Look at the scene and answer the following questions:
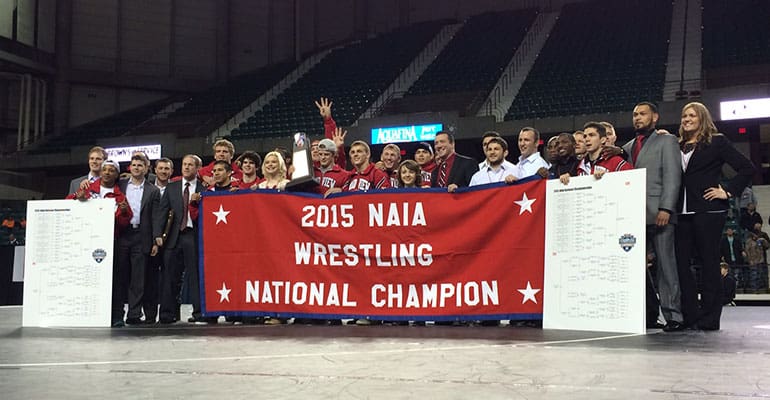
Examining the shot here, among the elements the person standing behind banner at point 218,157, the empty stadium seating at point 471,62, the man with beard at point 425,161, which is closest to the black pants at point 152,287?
the person standing behind banner at point 218,157

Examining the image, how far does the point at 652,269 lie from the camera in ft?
20.8

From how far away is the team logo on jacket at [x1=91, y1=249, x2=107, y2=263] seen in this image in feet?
22.0

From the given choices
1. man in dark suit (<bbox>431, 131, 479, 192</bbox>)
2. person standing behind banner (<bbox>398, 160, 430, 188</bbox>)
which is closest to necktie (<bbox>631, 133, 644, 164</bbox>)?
man in dark suit (<bbox>431, 131, 479, 192</bbox>)

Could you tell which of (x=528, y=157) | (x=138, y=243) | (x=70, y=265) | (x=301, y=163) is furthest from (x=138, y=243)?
(x=528, y=157)

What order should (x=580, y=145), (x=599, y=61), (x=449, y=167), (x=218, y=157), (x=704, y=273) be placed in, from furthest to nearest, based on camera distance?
(x=599, y=61)
(x=218, y=157)
(x=449, y=167)
(x=580, y=145)
(x=704, y=273)

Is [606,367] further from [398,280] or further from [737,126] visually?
[737,126]

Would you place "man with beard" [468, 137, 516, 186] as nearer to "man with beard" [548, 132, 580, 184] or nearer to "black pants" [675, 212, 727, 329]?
"man with beard" [548, 132, 580, 184]

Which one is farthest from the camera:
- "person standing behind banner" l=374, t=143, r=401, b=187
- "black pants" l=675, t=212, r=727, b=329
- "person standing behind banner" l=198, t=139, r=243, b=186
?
"person standing behind banner" l=198, t=139, r=243, b=186

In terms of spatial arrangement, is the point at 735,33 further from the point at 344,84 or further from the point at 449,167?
the point at 449,167

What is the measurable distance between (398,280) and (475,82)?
16.1 metres

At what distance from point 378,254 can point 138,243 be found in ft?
7.85

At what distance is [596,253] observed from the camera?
17.3 feet

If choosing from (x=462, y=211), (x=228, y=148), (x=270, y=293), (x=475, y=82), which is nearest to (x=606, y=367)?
(x=462, y=211)

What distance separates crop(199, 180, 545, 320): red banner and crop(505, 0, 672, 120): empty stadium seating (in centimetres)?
1263
